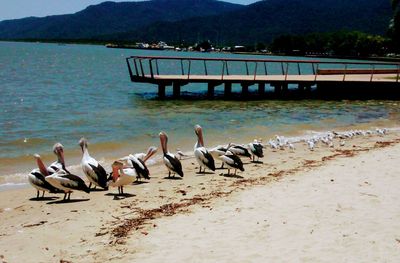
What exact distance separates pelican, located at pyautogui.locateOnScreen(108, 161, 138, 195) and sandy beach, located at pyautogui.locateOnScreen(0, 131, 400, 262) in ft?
0.86

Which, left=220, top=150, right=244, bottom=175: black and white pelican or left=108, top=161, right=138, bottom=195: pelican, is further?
left=220, top=150, right=244, bottom=175: black and white pelican

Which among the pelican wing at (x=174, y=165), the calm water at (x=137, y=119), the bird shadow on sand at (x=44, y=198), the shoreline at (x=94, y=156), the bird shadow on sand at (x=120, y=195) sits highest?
the pelican wing at (x=174, y=165)

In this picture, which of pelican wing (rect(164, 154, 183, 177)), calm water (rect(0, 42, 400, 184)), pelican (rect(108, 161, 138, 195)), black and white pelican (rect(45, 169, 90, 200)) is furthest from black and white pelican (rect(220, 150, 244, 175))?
calm water (rect(0, 42, 400, 184))

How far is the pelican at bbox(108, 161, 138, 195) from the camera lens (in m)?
9.98

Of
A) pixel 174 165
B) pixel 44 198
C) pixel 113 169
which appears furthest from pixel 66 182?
pixel 174 165

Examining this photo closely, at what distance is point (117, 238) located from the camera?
7.14 metres

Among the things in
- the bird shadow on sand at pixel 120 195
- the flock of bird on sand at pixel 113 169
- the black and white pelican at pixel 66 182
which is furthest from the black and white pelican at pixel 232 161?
the black and white pelican at pixel 66 182

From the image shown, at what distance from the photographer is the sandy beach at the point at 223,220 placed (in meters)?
6.45

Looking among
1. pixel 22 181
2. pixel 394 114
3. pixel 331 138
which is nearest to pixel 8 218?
pixel 22 181

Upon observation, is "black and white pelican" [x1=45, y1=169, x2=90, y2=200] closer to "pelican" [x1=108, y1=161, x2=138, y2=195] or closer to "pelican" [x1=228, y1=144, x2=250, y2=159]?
"pelican" [x1=108, y1=161, x2=138, y2=195]

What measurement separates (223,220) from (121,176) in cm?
294

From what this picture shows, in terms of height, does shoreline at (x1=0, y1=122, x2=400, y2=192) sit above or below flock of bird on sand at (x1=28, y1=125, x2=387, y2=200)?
below

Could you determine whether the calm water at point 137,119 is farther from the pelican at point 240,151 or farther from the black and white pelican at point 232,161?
the black and white pelican at point 232,161

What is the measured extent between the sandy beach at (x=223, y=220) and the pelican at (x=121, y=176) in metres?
0.26
